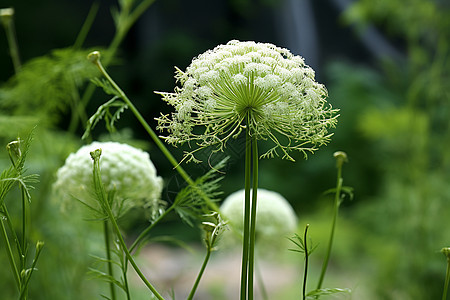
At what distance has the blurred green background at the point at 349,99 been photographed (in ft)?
4.02

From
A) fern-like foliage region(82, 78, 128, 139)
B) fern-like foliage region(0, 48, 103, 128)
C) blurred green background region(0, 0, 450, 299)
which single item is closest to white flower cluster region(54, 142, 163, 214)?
fern-like foliage region(82, 78, 128, 139)

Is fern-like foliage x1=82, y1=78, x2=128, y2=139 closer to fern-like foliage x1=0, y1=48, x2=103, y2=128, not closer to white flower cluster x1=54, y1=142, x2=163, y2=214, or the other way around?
white flower cluster x1=54, y1=142, x2=163, y2=214

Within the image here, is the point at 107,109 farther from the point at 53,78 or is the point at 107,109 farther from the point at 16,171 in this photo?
the point at 53,78

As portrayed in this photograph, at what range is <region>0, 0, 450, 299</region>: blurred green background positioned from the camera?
1225 millimetres

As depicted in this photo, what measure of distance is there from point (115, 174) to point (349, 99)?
2346 mm

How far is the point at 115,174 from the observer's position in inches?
15.0

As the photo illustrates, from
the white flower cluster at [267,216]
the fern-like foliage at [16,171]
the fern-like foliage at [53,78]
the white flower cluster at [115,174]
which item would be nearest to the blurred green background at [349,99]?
the fern-like foliage at [53,78]

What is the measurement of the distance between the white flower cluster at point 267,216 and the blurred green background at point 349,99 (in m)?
0.36

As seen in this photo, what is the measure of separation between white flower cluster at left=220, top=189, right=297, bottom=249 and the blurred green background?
1.17 ft

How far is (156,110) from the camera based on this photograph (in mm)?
2791

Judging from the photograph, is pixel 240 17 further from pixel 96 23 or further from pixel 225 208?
pixel 225 208

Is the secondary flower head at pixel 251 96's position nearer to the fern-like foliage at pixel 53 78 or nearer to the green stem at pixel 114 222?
the green stem at pixel 114 222

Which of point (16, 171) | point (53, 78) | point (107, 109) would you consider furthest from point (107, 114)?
point (53, 78)

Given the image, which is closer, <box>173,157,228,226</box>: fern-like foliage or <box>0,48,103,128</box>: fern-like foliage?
<box>173,157,228,226</box>: fern-like foliage
